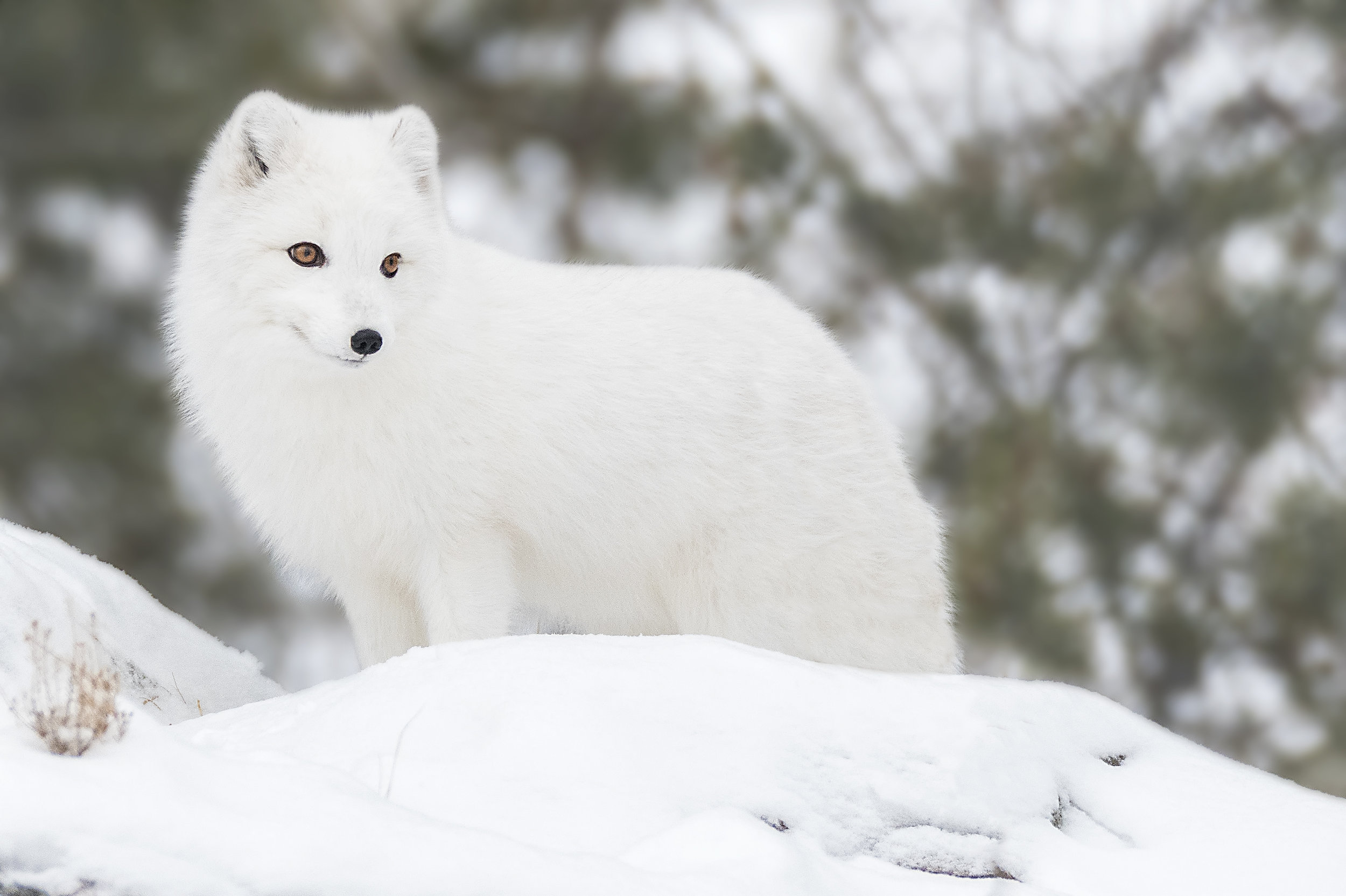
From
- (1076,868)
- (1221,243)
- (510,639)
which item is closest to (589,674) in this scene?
(510,639)

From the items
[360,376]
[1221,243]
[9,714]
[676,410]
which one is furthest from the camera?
[1221,243]

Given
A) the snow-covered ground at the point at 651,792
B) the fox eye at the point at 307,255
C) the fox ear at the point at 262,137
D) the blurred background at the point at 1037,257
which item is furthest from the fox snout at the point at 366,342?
the blurred background at the point at 1037,257

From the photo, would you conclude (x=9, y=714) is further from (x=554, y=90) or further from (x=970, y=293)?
(x=970, y=293)

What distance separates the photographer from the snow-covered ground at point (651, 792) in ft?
6.40

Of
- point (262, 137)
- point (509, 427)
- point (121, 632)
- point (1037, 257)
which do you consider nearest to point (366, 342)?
point (509, 427)

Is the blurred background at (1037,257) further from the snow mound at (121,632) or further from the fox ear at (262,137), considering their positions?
the fox ear at (262,137)

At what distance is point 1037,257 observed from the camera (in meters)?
7.80

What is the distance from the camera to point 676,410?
3947 mm

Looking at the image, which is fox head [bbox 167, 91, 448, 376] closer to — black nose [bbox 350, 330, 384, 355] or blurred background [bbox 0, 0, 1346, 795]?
black nose [bbox 350, 330, 384, 355]

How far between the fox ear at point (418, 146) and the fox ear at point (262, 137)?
12.2 inches

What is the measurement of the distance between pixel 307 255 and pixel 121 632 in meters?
1.52

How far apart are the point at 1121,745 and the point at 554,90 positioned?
511 centimetres

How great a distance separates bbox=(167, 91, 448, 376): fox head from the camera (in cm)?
340

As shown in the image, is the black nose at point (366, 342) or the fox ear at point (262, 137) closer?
the black nose at point (366, 342)
